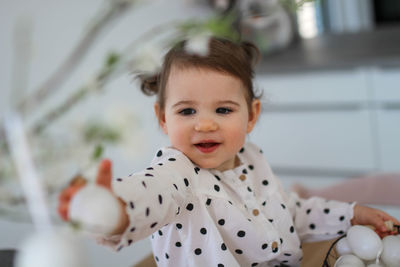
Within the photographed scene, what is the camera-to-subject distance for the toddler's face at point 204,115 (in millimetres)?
845

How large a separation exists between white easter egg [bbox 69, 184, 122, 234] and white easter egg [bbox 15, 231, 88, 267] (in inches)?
1.9

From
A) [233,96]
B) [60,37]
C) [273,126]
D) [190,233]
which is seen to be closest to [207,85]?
[233,96]

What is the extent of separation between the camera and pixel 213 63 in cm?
87

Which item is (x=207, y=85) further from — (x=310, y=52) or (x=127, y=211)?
(x=310, y=52)

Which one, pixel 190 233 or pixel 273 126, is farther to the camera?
pixel 273 126

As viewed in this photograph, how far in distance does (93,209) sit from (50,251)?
9 cm

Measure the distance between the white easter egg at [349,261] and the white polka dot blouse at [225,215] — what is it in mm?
95

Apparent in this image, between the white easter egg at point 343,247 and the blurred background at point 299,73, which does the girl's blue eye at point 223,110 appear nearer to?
the white easter egg at point 343,247

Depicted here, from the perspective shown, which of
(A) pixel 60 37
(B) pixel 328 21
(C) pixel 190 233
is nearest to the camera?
(C) pixel 190 233

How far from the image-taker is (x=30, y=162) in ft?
1.09

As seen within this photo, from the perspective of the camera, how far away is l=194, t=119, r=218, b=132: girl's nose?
83cm

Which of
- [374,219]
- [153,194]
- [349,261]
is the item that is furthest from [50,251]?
[374,219]

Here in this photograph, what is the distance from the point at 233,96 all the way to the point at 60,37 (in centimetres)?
251

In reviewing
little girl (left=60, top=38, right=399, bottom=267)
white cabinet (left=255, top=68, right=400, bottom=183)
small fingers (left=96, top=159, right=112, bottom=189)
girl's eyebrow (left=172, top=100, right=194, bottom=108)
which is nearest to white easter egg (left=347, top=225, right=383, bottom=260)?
little girl (left=60, top=38, right=399, bottom=267)
